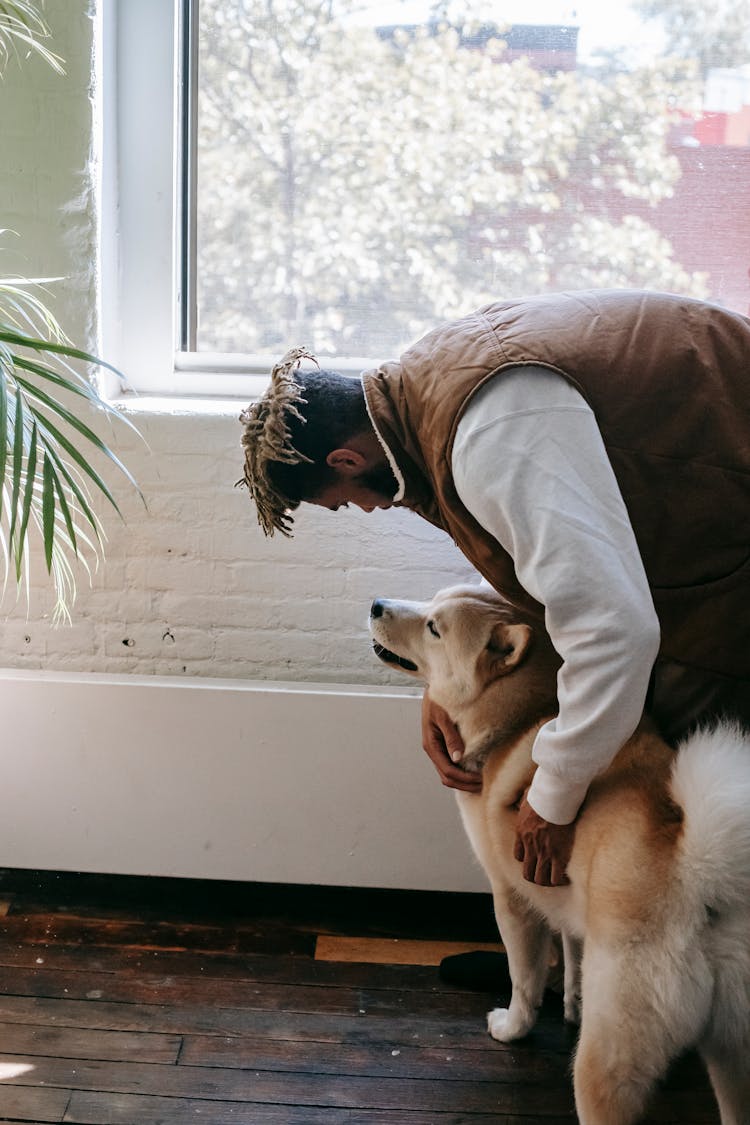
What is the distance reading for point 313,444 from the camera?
4.78 feet

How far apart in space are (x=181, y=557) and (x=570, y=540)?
1163 mm

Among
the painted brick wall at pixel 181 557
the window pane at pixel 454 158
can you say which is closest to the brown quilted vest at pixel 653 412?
the painted brick wall at pixel 181 557

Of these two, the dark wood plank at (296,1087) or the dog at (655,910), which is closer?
the dog at (655,910)

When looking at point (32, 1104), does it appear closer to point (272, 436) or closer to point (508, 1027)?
point (508, 1027)

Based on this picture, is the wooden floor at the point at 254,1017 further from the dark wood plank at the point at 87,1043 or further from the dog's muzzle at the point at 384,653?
the dog's muzzle at the point at 384,653

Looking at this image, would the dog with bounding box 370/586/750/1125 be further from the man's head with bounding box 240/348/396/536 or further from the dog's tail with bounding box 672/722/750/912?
the man's head with bounding box 240/348/396/536

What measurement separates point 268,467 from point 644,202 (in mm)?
1156

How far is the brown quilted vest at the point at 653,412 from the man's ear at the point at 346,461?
67mm

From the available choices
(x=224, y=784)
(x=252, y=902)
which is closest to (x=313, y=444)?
(x=224, y=784)

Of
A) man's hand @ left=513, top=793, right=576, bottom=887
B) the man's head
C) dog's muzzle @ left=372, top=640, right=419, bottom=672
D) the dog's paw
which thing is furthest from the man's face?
the dog's paw

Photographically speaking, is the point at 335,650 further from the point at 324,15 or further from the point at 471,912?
the point at 324,15

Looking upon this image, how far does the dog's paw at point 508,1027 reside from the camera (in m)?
1.74

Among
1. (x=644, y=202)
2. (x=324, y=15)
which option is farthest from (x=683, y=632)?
(x=324, y=15)

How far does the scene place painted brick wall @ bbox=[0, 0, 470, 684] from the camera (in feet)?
6.61
